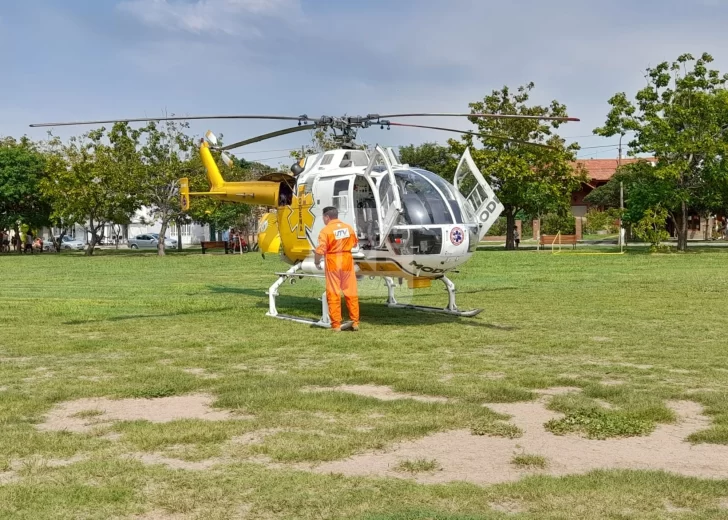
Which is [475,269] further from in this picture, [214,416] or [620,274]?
[214,416]

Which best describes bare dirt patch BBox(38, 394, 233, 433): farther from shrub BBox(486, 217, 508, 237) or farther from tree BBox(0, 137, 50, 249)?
shrub BBox(486, 217, 508, 237)

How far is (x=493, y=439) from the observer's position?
574 cm

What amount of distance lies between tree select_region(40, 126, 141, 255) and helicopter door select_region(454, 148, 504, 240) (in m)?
34.0

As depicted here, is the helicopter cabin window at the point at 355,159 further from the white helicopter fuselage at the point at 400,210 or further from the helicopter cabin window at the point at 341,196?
the helicopter cabin window at the point at 341,196

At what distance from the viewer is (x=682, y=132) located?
3475cm

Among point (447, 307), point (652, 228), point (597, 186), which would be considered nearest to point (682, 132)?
point (652, 228)

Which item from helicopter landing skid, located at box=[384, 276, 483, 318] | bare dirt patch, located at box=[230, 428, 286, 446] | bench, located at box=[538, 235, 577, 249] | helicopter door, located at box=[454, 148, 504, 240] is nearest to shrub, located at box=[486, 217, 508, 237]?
bench, located at box=[538, 235, 577, 249]

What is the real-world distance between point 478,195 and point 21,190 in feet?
146

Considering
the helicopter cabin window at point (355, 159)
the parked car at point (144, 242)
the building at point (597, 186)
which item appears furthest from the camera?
the parked car at point (144, 242)

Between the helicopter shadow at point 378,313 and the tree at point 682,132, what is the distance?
2348 cm

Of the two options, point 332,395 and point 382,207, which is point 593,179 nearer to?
point 382,207

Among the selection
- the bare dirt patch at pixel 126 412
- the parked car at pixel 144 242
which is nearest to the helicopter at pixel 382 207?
the bare dirt patch at pixel 126 412

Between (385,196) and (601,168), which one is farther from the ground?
(601,168)

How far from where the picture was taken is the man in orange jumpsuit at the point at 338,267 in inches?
456
